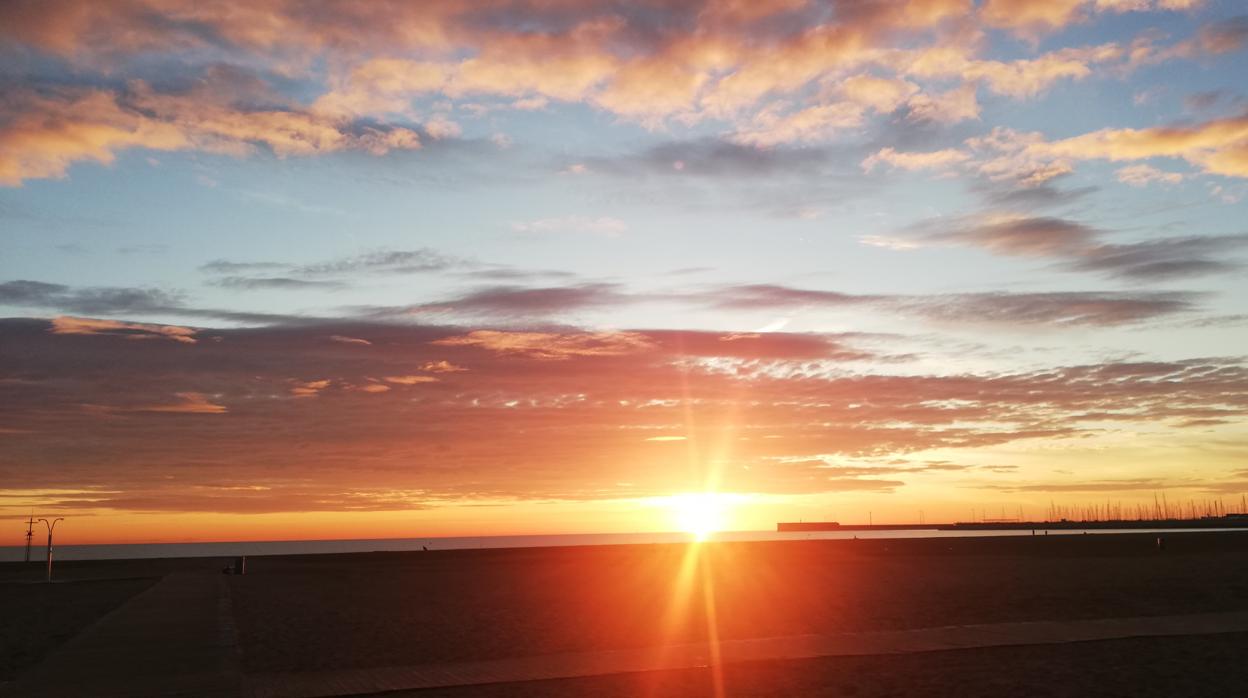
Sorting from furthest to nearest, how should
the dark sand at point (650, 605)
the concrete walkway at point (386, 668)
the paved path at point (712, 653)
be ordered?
the dark sand at point (650, 605), the paved path at point (712, 653), the concrete walkway at point (386, 668)

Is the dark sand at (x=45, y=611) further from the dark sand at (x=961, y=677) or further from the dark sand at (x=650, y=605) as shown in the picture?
the dark sand at (x=961, y=677)

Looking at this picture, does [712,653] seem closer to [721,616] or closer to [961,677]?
[961,677]

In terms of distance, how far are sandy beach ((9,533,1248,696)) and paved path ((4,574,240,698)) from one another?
32.3 inches

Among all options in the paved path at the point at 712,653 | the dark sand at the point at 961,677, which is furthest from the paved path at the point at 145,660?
the dark sand at the point at 961,677

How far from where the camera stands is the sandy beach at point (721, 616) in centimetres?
1431

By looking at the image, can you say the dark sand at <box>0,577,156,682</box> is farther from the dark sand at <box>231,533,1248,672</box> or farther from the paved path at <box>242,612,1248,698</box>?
the paved path at <box>242,612,1248,698</box>

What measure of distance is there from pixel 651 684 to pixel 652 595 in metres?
17.8

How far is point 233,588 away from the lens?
37.6 meters

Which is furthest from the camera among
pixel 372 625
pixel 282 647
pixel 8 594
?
pixel 8 594

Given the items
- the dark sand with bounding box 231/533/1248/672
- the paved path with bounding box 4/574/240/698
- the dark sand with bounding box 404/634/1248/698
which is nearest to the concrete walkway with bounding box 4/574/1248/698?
the paved path with bounding box 4/574/240/698

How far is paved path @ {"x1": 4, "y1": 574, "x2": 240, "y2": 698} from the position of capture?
1319 cm

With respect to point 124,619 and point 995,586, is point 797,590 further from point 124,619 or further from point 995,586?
point 124,619

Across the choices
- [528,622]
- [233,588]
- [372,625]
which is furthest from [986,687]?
[233,588]

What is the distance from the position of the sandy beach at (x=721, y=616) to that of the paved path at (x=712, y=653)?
0.69 metres
